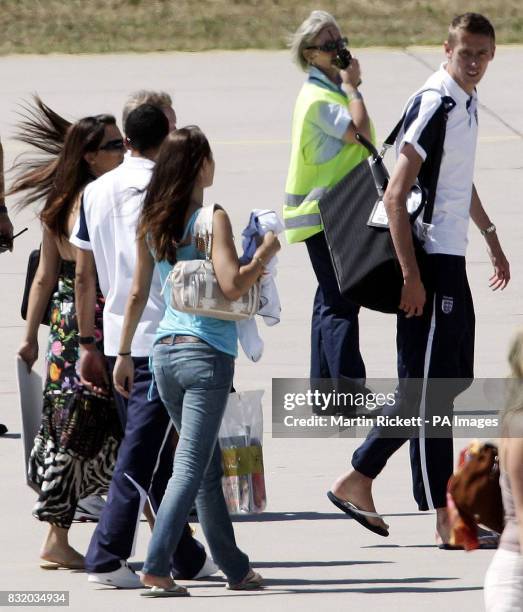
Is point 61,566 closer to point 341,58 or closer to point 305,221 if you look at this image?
point 305,221

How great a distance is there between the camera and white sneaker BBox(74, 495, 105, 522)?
22.8 ft

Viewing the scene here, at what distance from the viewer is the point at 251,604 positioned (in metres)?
5.63

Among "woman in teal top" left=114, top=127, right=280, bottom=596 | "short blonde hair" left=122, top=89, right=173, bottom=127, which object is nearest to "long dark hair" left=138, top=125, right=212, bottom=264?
"woman in teal top" left=114, top=127, right=280, bottom=596

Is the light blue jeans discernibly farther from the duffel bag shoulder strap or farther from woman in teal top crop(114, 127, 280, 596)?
the duffel bag shoulder strap

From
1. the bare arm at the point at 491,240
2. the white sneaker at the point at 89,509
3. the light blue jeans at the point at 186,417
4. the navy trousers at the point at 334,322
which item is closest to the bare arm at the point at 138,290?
the light blue jeans at the point at 186,417

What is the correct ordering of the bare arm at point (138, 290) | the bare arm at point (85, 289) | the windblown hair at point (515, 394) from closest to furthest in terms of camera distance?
the windblown hair at point (515, 394) < the bare arm at point (138, 290) < the bare arm at point (85, 289)

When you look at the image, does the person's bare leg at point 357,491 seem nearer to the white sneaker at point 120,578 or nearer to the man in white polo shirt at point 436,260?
the man in white polo shirt at point 436,260

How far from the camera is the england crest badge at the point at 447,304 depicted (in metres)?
6.43

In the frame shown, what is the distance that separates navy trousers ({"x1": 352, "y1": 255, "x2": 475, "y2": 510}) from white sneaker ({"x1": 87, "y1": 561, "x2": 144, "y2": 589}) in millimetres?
1190

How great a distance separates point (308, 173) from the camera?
8438 mm

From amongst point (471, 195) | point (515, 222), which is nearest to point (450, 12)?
point (515, 222)

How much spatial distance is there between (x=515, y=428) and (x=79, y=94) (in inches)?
539

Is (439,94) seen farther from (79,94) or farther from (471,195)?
(79,94)

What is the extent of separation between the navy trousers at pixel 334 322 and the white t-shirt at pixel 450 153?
187 centimetres
